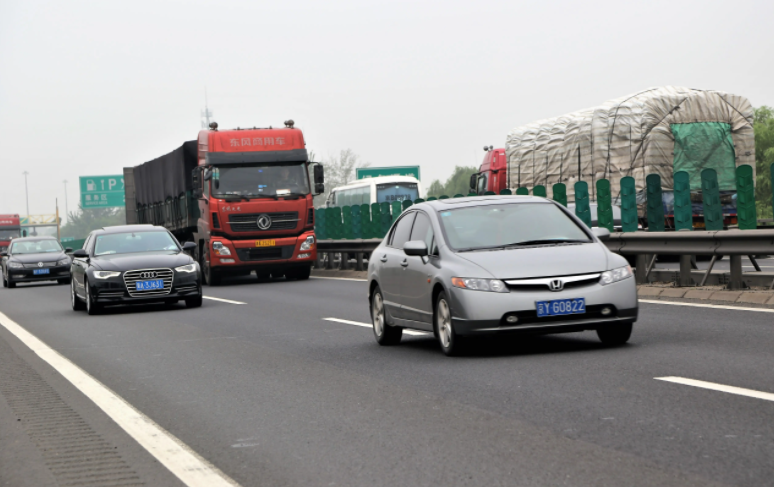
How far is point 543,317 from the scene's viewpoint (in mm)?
9422

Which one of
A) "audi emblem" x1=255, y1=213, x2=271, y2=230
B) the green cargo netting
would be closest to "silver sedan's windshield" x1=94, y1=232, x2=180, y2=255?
"audi emblem" x1=255, y1=213, x2=271, y2=230

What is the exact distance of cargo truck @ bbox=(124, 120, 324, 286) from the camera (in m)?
27.0

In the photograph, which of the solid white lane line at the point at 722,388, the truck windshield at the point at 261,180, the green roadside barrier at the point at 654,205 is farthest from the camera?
the truck windshield at the point at 261,180

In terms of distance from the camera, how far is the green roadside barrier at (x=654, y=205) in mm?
17234

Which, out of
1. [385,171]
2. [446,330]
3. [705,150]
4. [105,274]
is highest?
[385,171]

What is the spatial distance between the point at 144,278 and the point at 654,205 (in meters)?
8.09

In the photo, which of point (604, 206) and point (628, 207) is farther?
point (604, 206)

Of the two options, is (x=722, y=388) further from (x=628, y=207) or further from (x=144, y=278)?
(x=144, y=278)

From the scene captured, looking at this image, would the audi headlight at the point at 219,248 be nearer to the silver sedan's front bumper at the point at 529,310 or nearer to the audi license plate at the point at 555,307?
the silver sedan's front bumper at the point at 529,310

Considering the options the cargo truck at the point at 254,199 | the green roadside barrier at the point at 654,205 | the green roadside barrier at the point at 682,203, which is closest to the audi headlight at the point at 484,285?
the green roadside barrier at the point at 682,203

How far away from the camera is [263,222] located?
27484 mm

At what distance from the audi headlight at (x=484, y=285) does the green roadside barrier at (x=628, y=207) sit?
8395 millimetres

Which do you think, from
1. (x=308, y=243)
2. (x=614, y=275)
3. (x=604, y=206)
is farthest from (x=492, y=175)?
(x=614, y=275)

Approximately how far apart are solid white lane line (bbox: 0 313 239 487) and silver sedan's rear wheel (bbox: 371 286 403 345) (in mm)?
2967
